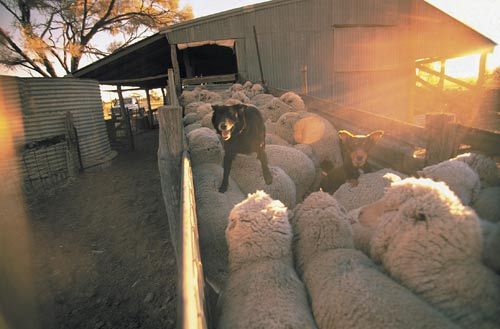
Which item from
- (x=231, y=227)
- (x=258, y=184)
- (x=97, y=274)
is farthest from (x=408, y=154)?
(x=97, y=274)

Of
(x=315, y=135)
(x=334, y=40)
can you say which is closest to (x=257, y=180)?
(x=315, y=135)

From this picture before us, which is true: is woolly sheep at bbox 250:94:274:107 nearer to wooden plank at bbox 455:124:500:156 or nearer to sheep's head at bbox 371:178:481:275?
wooden plank at bbox 455:124:500:156

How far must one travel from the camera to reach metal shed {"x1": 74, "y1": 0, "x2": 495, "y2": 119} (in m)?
13.2

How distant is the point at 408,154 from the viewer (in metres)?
3.41

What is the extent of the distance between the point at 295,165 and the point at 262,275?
258cm

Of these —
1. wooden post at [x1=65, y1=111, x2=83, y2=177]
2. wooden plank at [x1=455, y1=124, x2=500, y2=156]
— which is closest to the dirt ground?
wooden post at [x1=65, y1=111, x2=83, y2=177]

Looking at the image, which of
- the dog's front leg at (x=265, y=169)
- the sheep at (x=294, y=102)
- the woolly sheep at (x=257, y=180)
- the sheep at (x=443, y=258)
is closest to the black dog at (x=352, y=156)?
the woolly sheep at (x=257, y=180)

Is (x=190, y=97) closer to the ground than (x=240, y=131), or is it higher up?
higher up

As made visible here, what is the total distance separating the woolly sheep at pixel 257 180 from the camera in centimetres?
328

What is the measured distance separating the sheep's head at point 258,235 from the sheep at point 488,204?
1.51m

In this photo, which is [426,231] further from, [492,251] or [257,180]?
[257,180]

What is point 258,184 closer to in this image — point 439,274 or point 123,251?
point 439,274

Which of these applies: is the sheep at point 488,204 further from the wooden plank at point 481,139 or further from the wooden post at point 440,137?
the wooden post at point 440,137

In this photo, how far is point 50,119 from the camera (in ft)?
35.4
